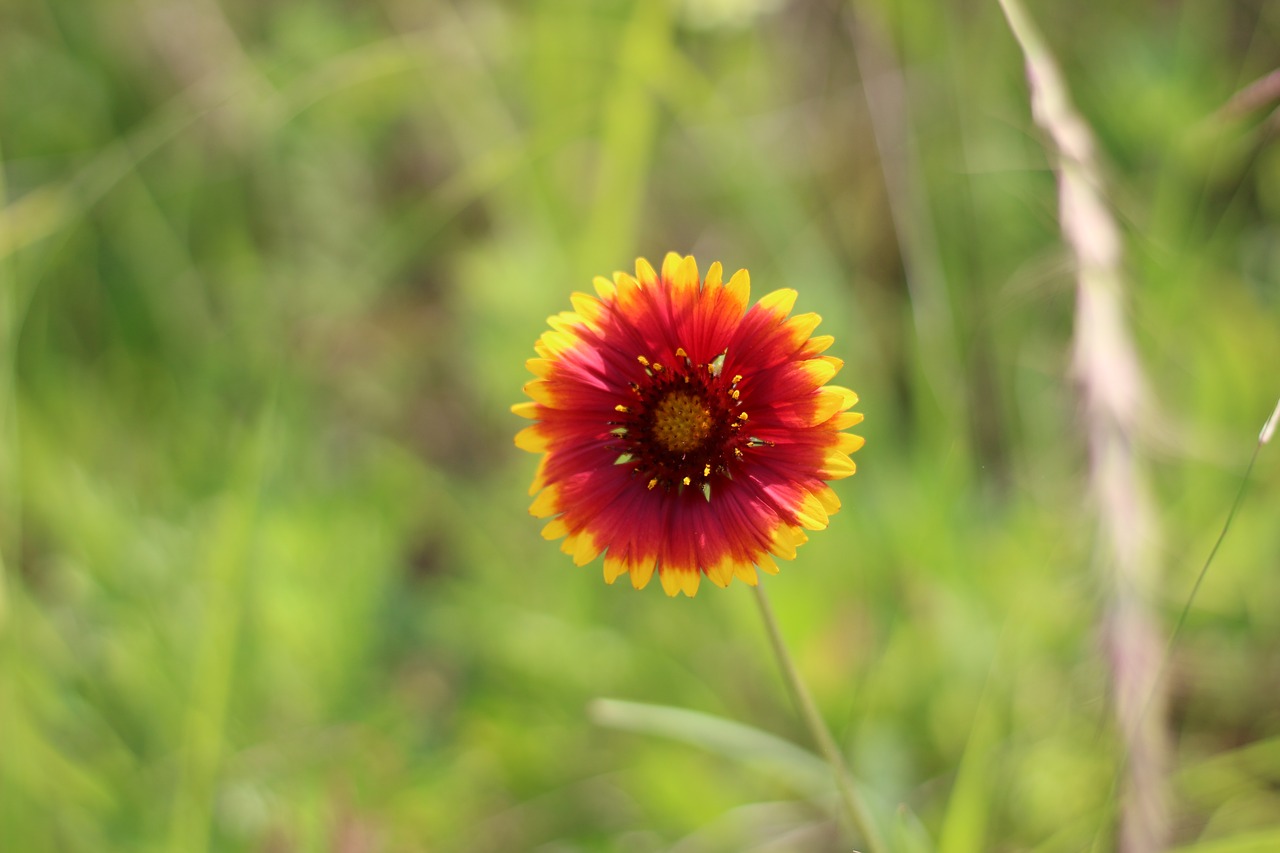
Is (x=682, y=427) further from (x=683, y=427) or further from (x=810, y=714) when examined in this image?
(x=810, y=714)

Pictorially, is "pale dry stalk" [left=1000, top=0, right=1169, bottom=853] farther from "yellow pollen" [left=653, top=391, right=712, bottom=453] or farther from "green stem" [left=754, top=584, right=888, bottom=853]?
"yellow pollen" [left=653, top=391, right=712, bottom=453]

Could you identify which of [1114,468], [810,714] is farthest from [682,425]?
[1114,468]

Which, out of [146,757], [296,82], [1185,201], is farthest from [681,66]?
[146,757]

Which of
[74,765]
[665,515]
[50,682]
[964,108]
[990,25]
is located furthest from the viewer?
[990,25]

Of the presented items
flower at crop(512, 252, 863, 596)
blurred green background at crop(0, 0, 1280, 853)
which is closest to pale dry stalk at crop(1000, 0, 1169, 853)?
blurred green background at crop(0, 0, 1280, 853)

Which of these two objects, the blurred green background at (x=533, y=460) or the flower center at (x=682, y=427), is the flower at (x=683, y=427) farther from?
the blurred green background at (x=533, y=460)

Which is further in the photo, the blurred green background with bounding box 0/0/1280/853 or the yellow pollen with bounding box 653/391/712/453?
the blurred green background with bounding box 0/0/1280/853

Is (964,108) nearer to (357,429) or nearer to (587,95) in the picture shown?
(587,95)

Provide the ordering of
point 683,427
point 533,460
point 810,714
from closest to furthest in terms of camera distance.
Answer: point 810,714 < point 683,427 < point 533,460
